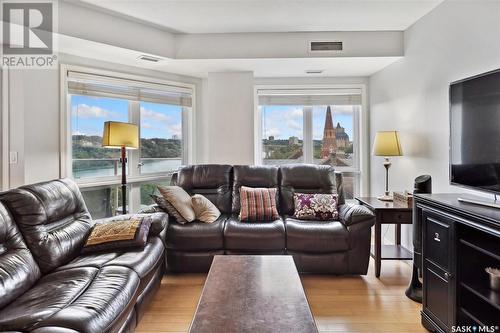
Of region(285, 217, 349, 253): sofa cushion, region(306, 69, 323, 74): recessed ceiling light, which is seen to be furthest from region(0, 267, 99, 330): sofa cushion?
region(306, 69, 323, 74): recessed ceiling light

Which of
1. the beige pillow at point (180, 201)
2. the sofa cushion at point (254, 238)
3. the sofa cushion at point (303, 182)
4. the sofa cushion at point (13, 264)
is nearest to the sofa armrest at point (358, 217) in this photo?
the sofa cushion at point (303, 182)

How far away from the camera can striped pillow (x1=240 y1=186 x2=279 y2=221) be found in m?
3.02

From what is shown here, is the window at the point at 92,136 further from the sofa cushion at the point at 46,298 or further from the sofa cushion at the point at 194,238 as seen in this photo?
the sofa cushion at the point at 46,298

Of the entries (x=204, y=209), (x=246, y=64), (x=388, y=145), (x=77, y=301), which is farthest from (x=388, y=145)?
(x=77, y=301)

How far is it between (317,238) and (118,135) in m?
2.31

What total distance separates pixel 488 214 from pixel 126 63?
3.81 meters

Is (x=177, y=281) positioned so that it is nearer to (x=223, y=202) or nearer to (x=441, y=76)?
(x=223, y=202)

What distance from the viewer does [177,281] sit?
271 centimetres

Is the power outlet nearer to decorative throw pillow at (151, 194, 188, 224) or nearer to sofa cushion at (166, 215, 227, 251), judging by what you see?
decorative throw pillow at (151, 194, 188, 224)

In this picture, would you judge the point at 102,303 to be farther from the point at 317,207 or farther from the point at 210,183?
the point at 317,207

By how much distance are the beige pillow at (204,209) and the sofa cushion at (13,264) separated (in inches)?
56.2

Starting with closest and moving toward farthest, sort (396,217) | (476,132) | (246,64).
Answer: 1. (476,132)
2. (396,217)
3. (246,64)

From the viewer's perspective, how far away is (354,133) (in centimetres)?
442

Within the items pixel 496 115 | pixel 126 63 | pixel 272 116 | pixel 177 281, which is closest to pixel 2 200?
pixel 177 281
